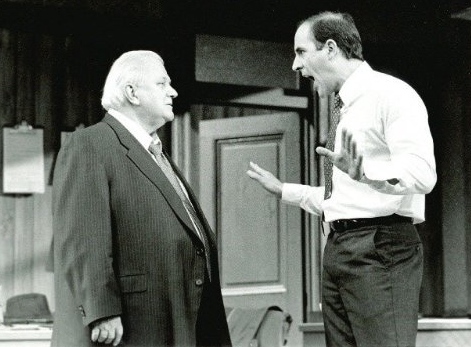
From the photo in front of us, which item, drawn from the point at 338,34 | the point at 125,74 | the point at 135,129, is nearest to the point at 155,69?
the point at 125,74

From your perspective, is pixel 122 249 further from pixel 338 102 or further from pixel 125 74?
pixel 338 102

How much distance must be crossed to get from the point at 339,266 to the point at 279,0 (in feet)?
11.0

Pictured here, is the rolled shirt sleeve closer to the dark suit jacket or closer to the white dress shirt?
the white dress shirt

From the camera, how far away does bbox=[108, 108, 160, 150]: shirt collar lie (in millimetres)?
3008

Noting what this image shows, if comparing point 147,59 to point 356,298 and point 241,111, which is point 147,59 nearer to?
point 356,298

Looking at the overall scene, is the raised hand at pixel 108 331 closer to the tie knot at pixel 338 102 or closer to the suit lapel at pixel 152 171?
the suit lapel at pixel 152 171

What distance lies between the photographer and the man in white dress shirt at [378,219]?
2477mm

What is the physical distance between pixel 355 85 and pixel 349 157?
47cm

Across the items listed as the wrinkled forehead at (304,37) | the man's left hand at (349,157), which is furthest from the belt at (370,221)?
the wrinkled forehead at (304,37)

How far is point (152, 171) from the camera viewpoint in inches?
114

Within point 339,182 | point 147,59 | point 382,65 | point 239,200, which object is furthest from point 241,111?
point 339,182

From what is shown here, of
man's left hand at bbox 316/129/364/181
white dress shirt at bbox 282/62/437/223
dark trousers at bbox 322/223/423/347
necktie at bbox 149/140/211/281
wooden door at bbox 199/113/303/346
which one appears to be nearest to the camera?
man's left hand at bbox 316/129/364/181

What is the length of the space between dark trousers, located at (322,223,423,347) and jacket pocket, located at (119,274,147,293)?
62cm

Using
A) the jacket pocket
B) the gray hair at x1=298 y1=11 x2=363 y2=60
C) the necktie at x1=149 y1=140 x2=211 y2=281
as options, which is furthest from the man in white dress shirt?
the jacket pocket
